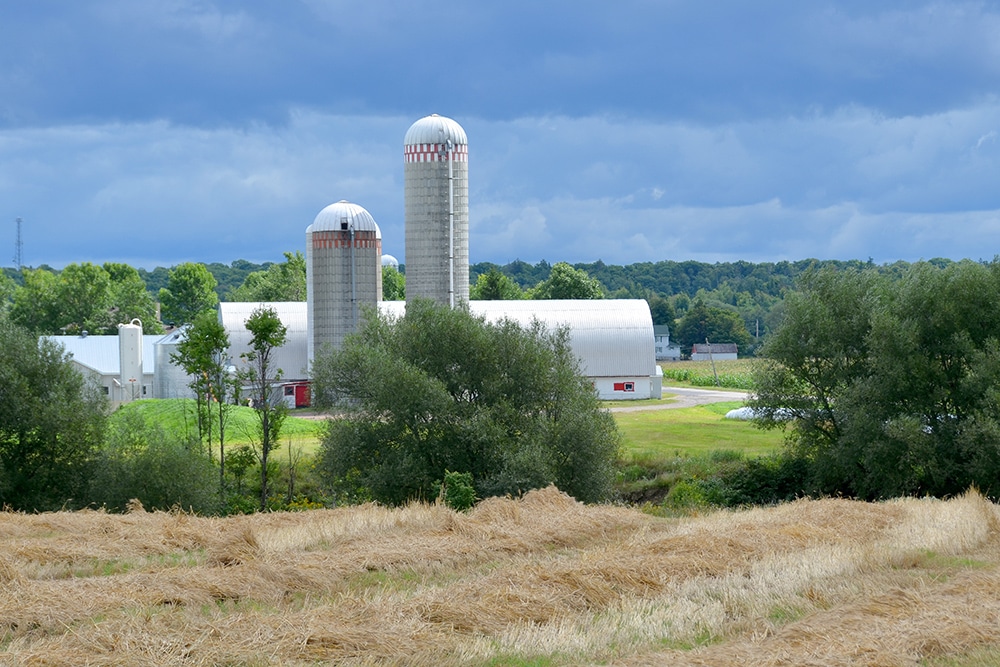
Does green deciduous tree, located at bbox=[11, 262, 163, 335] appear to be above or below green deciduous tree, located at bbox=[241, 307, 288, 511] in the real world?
above

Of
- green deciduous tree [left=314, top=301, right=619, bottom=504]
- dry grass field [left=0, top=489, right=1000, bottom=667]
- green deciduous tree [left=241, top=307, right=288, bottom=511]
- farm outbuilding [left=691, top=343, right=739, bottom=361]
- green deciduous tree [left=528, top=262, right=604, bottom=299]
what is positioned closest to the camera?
dry grass field [left=0, top=489, right=1000, bottom=667]

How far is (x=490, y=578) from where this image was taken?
1334 cm

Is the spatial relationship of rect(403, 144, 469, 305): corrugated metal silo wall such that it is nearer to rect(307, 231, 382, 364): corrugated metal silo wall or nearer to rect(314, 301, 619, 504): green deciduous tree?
rect(307, 231, 382, 364): corrugated metal silo wall

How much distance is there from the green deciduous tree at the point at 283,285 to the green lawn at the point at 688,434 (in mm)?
58130

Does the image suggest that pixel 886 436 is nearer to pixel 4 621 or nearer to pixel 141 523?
pixel 141 523

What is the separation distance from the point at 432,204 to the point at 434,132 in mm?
4008

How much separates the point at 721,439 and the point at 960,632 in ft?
119

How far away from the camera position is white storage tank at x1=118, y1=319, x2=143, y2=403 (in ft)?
217

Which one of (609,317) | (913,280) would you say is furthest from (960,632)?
(609,317)

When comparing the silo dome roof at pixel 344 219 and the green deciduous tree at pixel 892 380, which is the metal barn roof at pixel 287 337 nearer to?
the silo dome roof at pixel 344 219

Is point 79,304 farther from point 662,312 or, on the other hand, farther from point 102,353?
point 662,312

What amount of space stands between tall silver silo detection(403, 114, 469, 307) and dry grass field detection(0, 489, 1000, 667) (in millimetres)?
40468

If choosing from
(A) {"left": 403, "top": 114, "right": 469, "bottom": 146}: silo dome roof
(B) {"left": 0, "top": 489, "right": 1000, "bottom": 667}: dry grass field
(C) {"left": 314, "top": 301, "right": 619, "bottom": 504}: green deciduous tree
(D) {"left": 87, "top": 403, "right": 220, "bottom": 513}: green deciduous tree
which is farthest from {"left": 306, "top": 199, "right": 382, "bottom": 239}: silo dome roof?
(B) {"left": 0, "top": 489, "right": 1000, "bottom": 667}: dry grass field

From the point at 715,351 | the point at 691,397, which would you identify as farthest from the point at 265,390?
the point at 715,351
